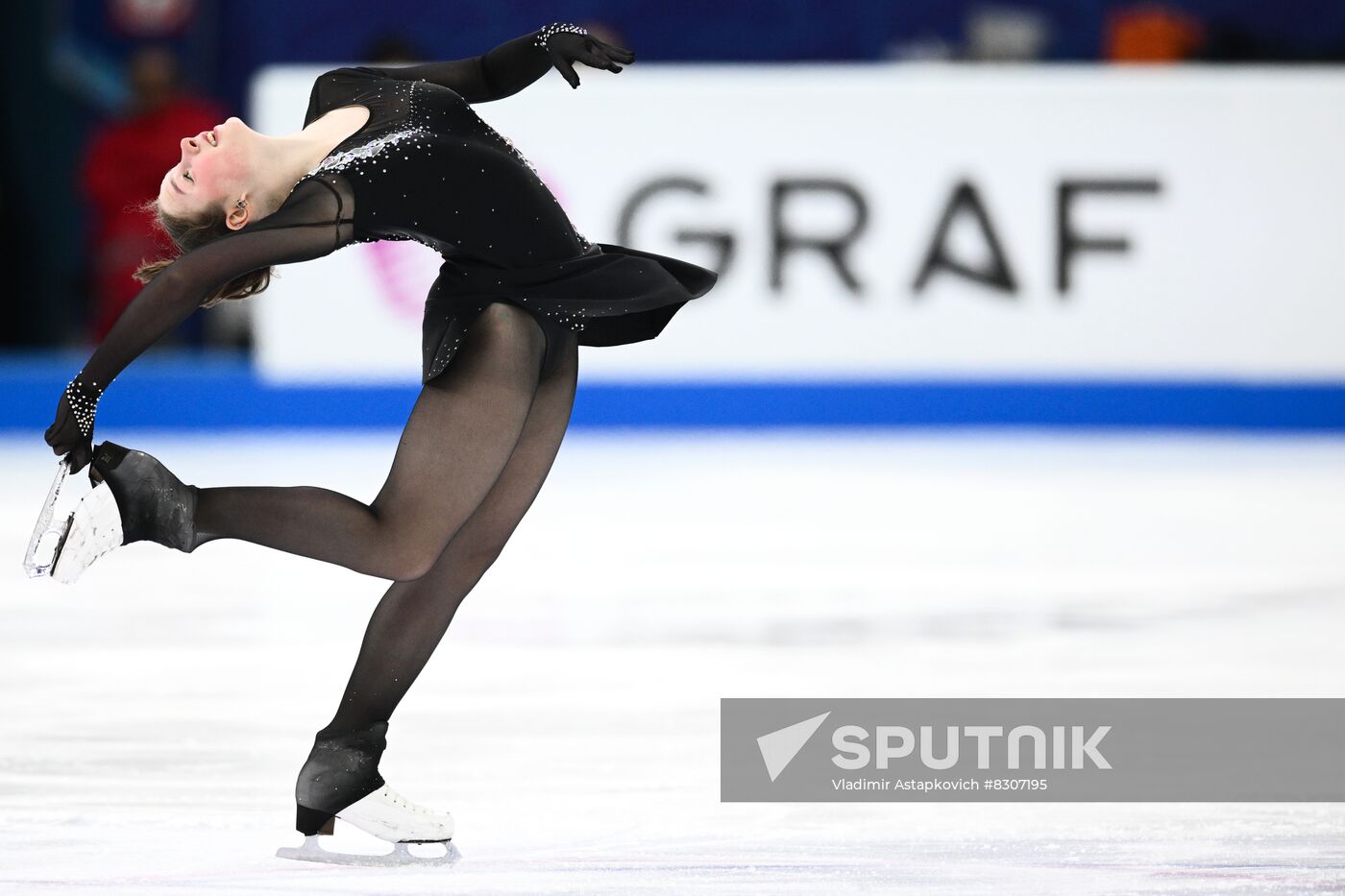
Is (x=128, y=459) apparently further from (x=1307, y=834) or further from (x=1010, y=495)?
(x=1010, y=495)

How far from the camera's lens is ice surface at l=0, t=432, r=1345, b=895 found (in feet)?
7.22

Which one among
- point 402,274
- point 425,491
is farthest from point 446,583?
point 402,274

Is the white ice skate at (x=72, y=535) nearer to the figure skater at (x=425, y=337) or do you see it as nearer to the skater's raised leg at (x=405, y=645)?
the figure skater at (x=425, y=337)

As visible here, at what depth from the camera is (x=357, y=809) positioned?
90.6 inches

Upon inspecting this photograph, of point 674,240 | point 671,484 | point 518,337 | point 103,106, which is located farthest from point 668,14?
point 518,337

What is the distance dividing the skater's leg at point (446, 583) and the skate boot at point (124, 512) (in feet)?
0.98

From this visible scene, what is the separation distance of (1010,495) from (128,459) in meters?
3.75

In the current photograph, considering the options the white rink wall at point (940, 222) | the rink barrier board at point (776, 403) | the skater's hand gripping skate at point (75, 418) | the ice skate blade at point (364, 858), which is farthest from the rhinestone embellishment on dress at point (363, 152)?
the rink barrier board at point (776, 403)

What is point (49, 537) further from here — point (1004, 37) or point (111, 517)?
point (1004, 37)

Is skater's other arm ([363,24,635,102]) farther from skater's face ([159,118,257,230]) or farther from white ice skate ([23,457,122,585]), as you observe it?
white ice skate ([23,457,122,585])

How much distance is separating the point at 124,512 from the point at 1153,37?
7.62m

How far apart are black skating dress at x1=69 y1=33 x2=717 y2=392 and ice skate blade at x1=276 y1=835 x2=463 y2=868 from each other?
56cm

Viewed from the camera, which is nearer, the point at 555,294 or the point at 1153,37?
the point at 555,294

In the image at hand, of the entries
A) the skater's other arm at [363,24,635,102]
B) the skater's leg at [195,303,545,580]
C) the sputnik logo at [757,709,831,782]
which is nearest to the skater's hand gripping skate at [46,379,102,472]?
the skater's leg at [195,303,545,580]
